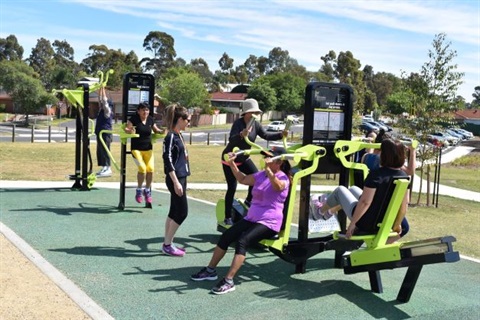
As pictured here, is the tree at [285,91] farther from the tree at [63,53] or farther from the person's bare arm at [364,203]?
the person's bare arm at [364,203]

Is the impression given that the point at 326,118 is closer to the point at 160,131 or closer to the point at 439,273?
the point at 439,273

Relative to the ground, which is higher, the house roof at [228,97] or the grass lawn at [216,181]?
the house roof at [228,97]

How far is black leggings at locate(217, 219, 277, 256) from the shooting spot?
16.1 feet

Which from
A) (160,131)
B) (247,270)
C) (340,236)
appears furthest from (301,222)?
(160,131)

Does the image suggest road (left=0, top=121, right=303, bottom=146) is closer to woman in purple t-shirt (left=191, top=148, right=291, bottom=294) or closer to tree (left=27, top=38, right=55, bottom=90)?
woman in purple t-shirt (left=191, top=148, right=291, bottom=294)

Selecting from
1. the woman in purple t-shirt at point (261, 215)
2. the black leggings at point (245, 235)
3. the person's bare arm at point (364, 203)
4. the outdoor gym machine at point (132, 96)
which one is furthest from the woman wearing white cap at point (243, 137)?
the outdoor gym machine at point (132, 96)

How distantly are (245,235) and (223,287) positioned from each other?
50cm

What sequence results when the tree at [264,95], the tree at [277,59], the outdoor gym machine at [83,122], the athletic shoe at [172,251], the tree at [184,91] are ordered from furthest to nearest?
the tree at [277,59] < the tree at [264,95] < the tree at [184,91] < the outdoor gym machine at [83,122] < the athletic shoe at [172,251]

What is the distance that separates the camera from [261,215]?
5027mm

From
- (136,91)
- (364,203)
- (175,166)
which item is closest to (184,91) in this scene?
(136,91)

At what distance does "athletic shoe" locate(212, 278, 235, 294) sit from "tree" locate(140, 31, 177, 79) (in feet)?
300

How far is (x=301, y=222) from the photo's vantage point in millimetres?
5516

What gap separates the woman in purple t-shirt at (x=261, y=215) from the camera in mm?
4895

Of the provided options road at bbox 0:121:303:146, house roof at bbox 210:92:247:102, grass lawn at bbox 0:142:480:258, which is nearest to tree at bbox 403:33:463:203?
grass lawn at bbox 0:142:480:258
